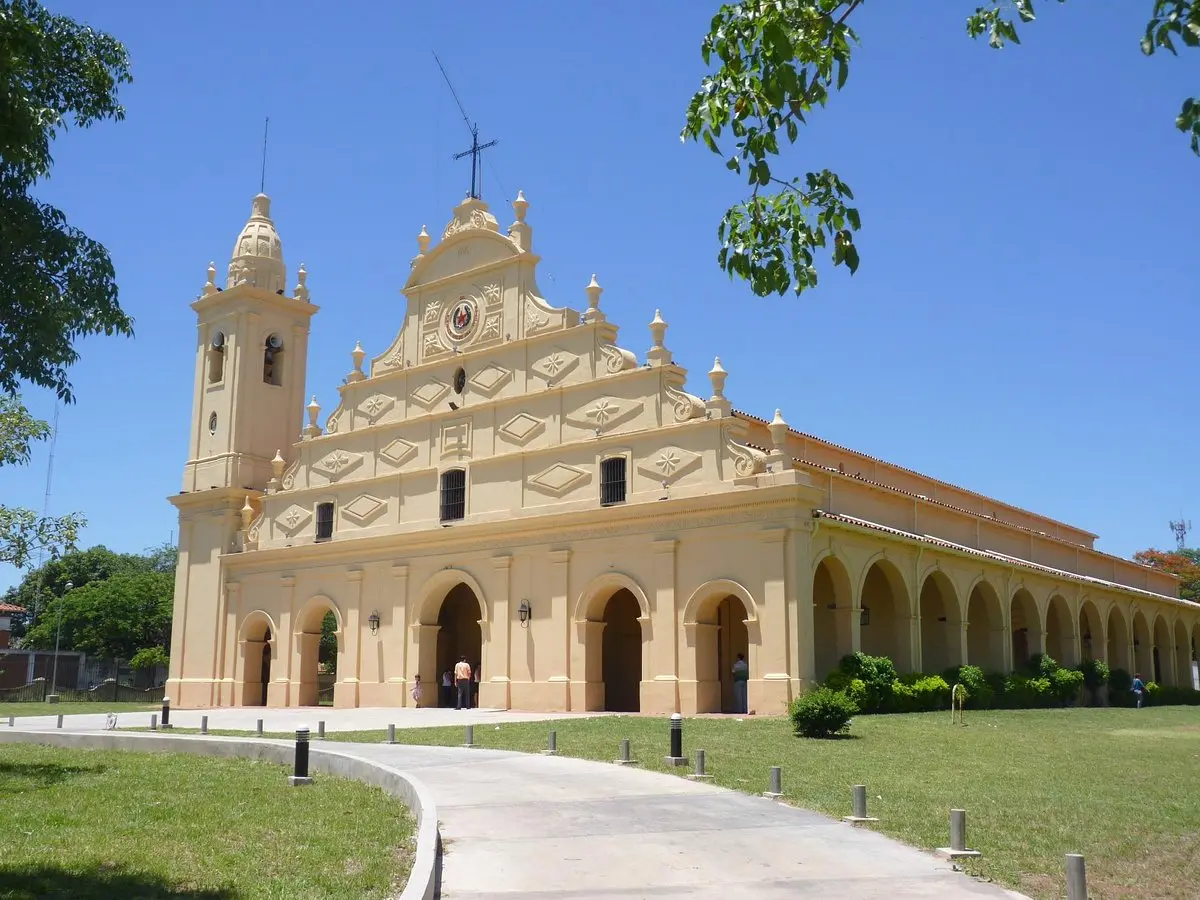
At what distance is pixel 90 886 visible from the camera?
322 inches

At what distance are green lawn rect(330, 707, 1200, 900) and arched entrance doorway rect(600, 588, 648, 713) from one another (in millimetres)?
8225

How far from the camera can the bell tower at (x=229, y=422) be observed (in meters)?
39.4

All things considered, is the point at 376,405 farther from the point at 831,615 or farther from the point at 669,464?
the point at 831,615

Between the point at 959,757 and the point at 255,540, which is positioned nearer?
the point at 959,757

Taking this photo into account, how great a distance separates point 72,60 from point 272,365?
104 feet

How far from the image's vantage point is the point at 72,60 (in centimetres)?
1098

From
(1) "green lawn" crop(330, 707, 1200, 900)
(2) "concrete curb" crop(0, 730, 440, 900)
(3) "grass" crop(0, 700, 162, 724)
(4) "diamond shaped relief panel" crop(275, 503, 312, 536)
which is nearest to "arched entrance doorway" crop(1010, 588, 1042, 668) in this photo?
(1) "green lawn" crop(330, 707, 1200, 900)

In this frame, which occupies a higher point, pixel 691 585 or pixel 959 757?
pixel 691 585

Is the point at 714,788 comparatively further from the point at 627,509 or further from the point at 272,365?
the point at 272,365

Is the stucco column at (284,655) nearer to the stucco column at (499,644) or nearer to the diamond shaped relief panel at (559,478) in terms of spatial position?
the stucco column at (499,644)

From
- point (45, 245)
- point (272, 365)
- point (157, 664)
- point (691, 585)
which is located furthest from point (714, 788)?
point (157, 664)

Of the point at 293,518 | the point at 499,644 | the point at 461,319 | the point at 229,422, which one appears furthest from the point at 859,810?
the point at 229,422

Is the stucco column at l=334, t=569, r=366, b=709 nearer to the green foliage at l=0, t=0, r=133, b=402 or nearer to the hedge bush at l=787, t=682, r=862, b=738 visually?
the hedge bush at l=787, t=682, r=862, b=738

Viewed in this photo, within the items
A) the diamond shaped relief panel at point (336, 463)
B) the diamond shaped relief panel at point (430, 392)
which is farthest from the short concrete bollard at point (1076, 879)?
the diamond shaped relief panel at point (336, 463)
